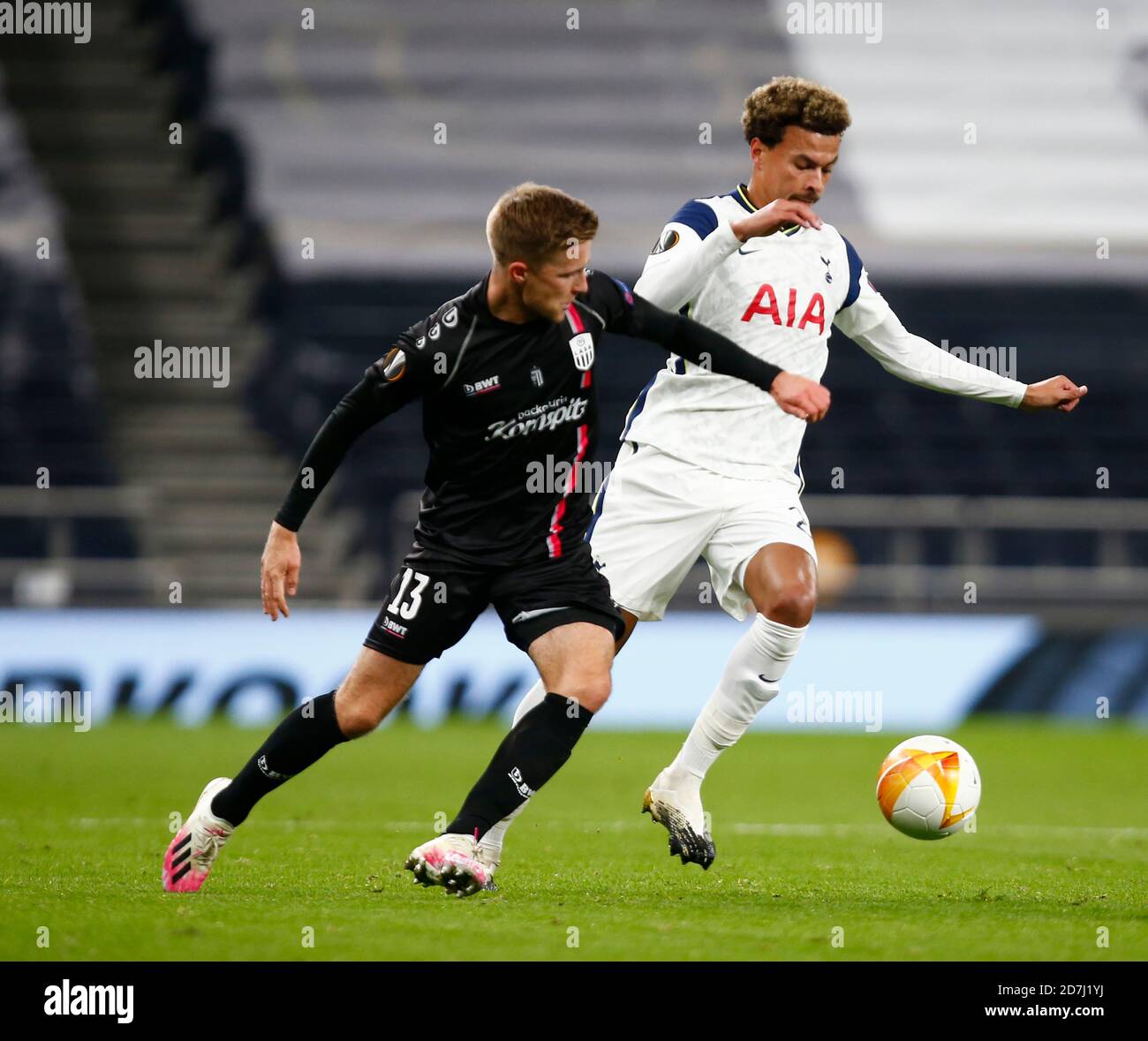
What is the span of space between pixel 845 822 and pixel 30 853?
10.8 feet

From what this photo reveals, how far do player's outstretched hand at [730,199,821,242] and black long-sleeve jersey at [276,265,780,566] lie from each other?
32 centimetres

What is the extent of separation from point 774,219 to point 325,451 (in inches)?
56.2

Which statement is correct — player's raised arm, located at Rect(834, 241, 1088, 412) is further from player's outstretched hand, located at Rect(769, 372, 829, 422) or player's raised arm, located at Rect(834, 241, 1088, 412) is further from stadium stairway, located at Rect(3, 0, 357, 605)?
stadium stairway, located at Rect(3, 0, 357, 605)

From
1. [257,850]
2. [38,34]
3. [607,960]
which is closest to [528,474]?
[607,960]

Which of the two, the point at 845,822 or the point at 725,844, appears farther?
the point at 845,822

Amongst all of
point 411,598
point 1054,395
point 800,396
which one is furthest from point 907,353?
point 411,598

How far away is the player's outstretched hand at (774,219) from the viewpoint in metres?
4.91

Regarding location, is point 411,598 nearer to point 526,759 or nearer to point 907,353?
point 526,759

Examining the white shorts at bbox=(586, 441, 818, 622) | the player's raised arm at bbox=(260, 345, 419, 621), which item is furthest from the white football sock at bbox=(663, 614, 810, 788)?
the player's raised arm at bbox=(260, 345, 419, 621)

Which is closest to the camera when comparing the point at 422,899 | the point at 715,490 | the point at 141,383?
the point at 422,899

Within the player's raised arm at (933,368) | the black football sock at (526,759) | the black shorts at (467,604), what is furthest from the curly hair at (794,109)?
the black football sock at (526,759)

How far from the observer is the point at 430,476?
196 inches

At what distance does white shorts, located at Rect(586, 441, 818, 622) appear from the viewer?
223 inches
